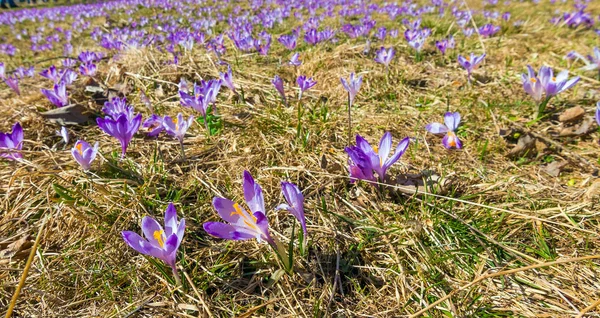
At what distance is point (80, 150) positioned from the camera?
6.11ft

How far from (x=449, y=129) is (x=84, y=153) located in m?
2.31

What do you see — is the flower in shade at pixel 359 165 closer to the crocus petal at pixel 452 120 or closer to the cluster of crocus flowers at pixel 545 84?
the crocus petal at pixel 452 120

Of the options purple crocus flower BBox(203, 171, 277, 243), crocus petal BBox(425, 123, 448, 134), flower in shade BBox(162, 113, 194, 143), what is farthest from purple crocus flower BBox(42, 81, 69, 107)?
crocus petal BBox(425, 123, 448, 134)

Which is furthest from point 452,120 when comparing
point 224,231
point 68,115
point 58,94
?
point 58,94

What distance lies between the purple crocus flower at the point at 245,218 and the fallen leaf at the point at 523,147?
1.85 meters

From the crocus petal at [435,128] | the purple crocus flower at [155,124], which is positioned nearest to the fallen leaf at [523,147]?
the crocus petal at [435,128]

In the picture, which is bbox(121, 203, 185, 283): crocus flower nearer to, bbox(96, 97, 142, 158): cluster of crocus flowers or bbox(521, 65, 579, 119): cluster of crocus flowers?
bbox(96, 97, 142, 158): cluster of crocus flowers

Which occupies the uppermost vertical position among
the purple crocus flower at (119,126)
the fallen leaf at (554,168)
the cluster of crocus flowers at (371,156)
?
the purple crocus flower at (119,126)

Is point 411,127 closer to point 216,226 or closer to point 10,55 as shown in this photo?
point 216,226

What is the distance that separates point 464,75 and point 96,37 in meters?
8.50

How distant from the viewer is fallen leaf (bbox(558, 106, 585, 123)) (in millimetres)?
2497

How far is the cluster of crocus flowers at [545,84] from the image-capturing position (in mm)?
2457

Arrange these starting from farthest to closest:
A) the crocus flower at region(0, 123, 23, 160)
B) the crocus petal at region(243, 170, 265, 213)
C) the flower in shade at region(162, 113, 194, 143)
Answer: the flower in shade at region(162, 113, 194, 143)
the crocus flower at region(0, 123, 23, 160)
the crocus petal at region(243, 170, 265, 213)

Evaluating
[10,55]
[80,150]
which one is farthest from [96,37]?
[80,150]
